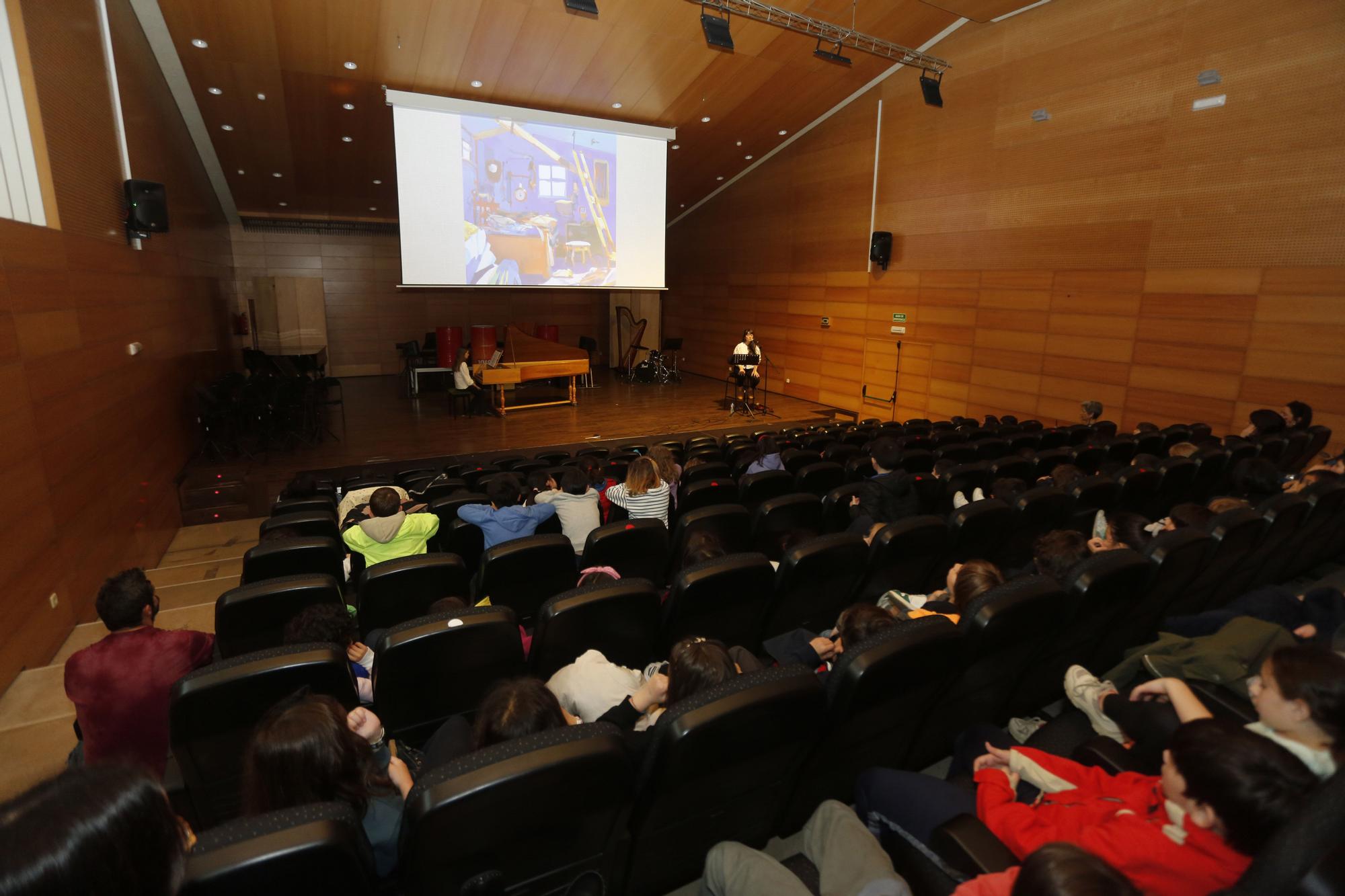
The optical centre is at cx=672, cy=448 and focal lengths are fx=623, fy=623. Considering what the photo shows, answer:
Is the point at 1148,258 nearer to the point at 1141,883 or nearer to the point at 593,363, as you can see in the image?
the point at 1141,883

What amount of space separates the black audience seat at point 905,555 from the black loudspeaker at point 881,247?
342 inches

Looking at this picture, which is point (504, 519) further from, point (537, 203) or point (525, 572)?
point (537, 203)

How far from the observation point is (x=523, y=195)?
921 cm

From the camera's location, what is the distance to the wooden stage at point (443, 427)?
7.09 metres

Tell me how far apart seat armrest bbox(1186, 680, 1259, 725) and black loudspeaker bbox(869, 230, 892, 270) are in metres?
9.79

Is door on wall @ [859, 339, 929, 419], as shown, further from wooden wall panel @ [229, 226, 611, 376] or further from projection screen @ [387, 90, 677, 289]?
projection screen @ [387, 90, 677, 289]

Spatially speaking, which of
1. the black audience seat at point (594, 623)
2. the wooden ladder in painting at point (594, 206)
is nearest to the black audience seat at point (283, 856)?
the black audience seat at point (594, 623)

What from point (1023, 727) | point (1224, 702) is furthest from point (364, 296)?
point (1224, 702)

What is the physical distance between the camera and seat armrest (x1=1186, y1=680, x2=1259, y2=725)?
1.99 m

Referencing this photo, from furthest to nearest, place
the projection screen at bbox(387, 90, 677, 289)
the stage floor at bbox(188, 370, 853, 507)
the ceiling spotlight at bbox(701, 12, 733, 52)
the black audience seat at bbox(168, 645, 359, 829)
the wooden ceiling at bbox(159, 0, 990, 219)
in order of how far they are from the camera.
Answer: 1. the projection screen at bbox(387, 90, 677, 289)
2. the stage floor at bbox(188, 370, 853, 507)
3. the ceiling spotlight at bbox(701, 12, 733, 52)
4. the wooden ceiling at bbox(159, 0, 990, 219)
5. the black audience seat at bbox(168, 645, 359, 829)

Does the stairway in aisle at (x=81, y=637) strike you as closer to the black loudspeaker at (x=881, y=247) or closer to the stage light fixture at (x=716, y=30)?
the stage light fixture at (x=716, y=30)

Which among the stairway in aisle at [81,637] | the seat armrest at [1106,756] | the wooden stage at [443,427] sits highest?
the seat armrest at [1106,756]

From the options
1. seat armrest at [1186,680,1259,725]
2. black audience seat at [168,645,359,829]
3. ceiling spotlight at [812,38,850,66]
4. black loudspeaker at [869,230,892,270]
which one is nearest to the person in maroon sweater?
black audience seat at [168,645,359,829]

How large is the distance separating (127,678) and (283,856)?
67.7 inches
